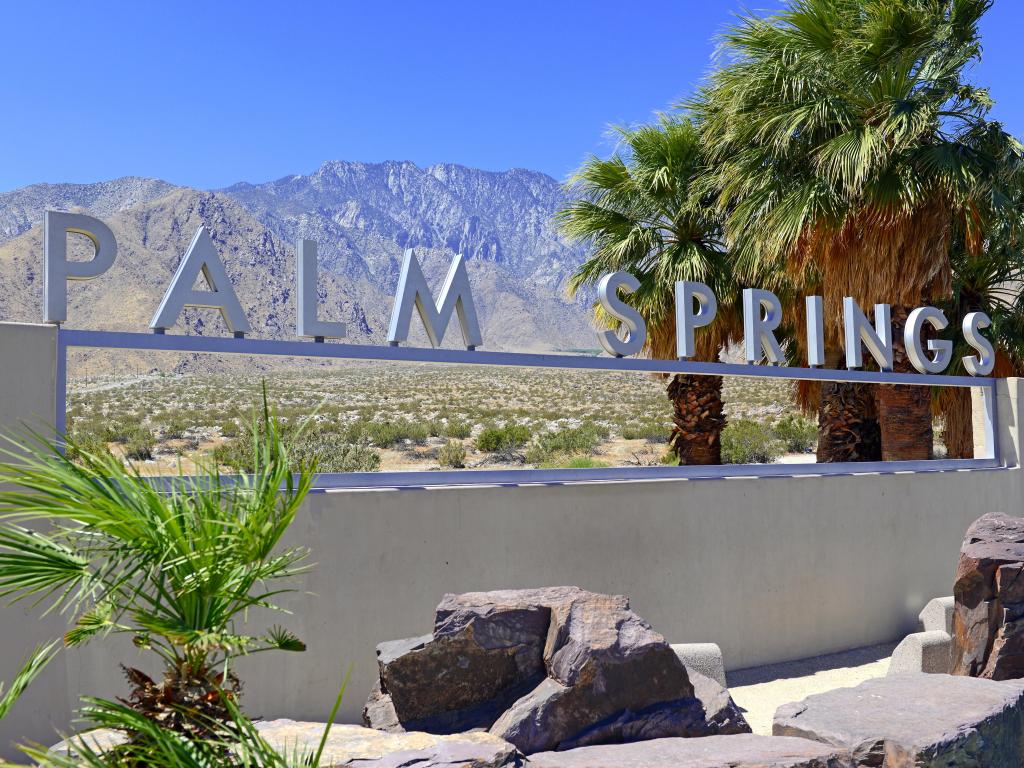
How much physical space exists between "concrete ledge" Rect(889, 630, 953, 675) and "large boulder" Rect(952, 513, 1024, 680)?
28 cm

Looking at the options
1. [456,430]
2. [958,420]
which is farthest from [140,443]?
[958,420]

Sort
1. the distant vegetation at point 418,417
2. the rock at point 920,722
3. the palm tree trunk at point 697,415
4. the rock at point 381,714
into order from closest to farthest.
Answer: the rock at point 920,722 < the rock at point 381,714 < the palm tree trunk at point 697,415 < the distant vegetation at point 418,417

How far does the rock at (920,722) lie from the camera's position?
4.73 metres

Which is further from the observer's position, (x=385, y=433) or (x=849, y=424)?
(x=385, y=433)

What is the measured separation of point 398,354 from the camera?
24.4 ft

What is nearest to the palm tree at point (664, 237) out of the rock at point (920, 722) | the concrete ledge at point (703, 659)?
the concrete ledge at point (703, 659)

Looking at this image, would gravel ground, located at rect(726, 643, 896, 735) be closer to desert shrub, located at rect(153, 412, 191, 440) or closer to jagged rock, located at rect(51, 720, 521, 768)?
jagged rock, located at rect(51, 720, 521, 768)

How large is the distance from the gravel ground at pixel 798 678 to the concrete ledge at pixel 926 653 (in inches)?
20.3

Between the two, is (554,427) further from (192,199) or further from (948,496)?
(192,199)

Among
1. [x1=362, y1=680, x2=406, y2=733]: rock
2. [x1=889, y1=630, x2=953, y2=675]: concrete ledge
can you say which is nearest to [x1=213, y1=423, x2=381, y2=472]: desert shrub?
[x1=889, y1=630, x2=953, y2=675]: concrete ledge

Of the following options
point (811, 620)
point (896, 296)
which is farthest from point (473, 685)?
point (896, 296)

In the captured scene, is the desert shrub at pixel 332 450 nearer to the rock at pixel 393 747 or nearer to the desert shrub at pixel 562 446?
the desert shrub at pixel 562 446

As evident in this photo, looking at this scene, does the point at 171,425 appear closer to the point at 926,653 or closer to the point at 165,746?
the point at 926,653

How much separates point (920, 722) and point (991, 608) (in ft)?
10.0
